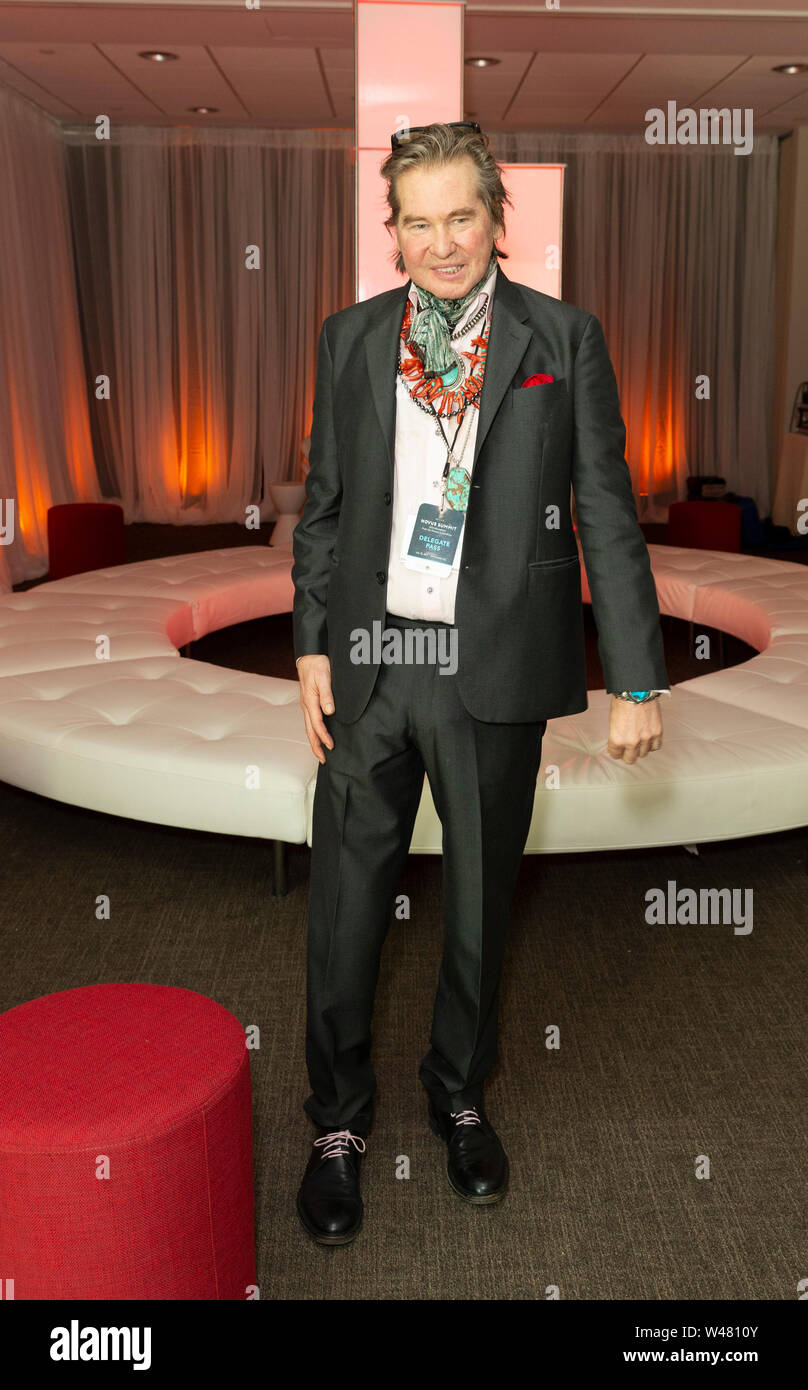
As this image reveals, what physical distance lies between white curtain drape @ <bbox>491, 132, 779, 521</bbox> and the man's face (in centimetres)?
811

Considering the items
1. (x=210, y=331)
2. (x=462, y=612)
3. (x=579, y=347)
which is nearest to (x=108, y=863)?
(x=462, y=612)

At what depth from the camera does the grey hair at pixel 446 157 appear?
1.53 m

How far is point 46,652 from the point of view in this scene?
373 centimetres

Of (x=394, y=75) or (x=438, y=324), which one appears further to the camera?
(x=394, y=75)

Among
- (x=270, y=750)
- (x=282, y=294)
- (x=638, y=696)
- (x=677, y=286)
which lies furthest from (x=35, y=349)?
(x=638, y=696)

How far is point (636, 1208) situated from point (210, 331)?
28.1 feet

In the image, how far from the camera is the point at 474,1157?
1918 mm

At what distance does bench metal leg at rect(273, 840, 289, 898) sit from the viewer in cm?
298

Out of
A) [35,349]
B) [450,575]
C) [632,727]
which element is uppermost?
[35,349]

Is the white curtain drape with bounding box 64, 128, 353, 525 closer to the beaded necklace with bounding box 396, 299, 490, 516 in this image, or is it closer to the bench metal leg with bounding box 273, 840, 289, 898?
the bench metal leg with bounding box 273, 840, 289, 898

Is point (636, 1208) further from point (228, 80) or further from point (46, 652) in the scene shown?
point (228, 80)

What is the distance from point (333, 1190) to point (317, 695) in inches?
30.5

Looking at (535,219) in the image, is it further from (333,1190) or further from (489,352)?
(333,1190)

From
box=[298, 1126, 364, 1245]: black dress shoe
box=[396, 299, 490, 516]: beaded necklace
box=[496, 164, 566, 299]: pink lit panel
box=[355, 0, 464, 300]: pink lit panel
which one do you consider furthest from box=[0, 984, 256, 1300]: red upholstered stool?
box=[496, 164, 566, 299]: pink lit panel
